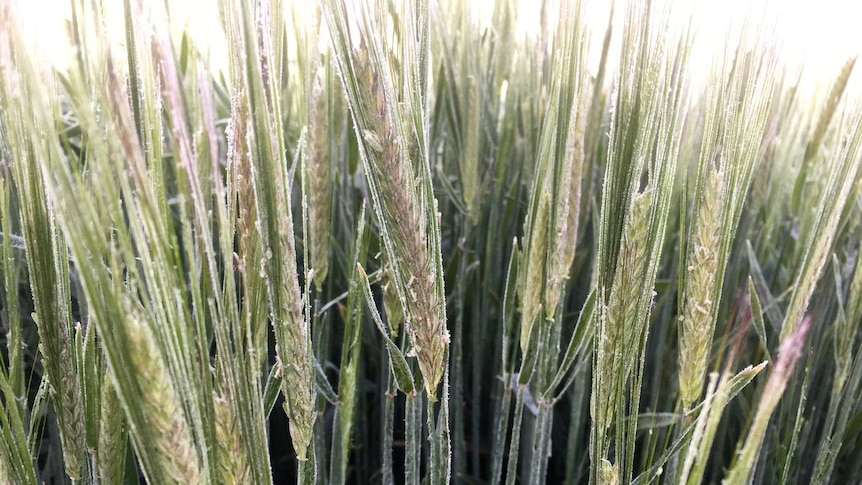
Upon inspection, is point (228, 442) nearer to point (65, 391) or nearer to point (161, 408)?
point (161, 408)

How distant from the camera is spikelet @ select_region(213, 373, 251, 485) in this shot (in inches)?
16.4

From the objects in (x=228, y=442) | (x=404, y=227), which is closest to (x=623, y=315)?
(x=404, y=227)

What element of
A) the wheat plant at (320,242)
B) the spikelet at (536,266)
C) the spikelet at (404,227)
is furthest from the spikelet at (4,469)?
the spikelet at (536,266)

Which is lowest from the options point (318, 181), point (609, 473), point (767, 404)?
point (609, 473)

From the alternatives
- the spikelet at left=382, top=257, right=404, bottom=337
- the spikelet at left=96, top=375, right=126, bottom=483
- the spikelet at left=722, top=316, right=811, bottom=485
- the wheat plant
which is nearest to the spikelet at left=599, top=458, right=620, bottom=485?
the wheat plant

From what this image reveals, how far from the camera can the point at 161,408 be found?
0.36 m

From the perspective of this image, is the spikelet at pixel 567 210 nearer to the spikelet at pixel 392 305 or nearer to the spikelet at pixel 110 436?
the spikelet at pixel 392 305

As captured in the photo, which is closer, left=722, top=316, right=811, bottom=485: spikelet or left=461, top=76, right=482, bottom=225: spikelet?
left=722, top=316, right=811, bottom=485: spikelet

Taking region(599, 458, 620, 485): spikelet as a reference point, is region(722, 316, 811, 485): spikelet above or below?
above

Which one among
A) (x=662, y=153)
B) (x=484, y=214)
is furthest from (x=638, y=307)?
(x=484, y=214)

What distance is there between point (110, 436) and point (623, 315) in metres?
0.41

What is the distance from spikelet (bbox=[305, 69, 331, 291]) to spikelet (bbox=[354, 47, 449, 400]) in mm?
259

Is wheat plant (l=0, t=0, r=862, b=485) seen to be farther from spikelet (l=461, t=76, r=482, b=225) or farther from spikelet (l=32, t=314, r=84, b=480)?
spikelet (l=461, t=76, r=482, b=225)

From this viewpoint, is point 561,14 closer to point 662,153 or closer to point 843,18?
point 662,153
